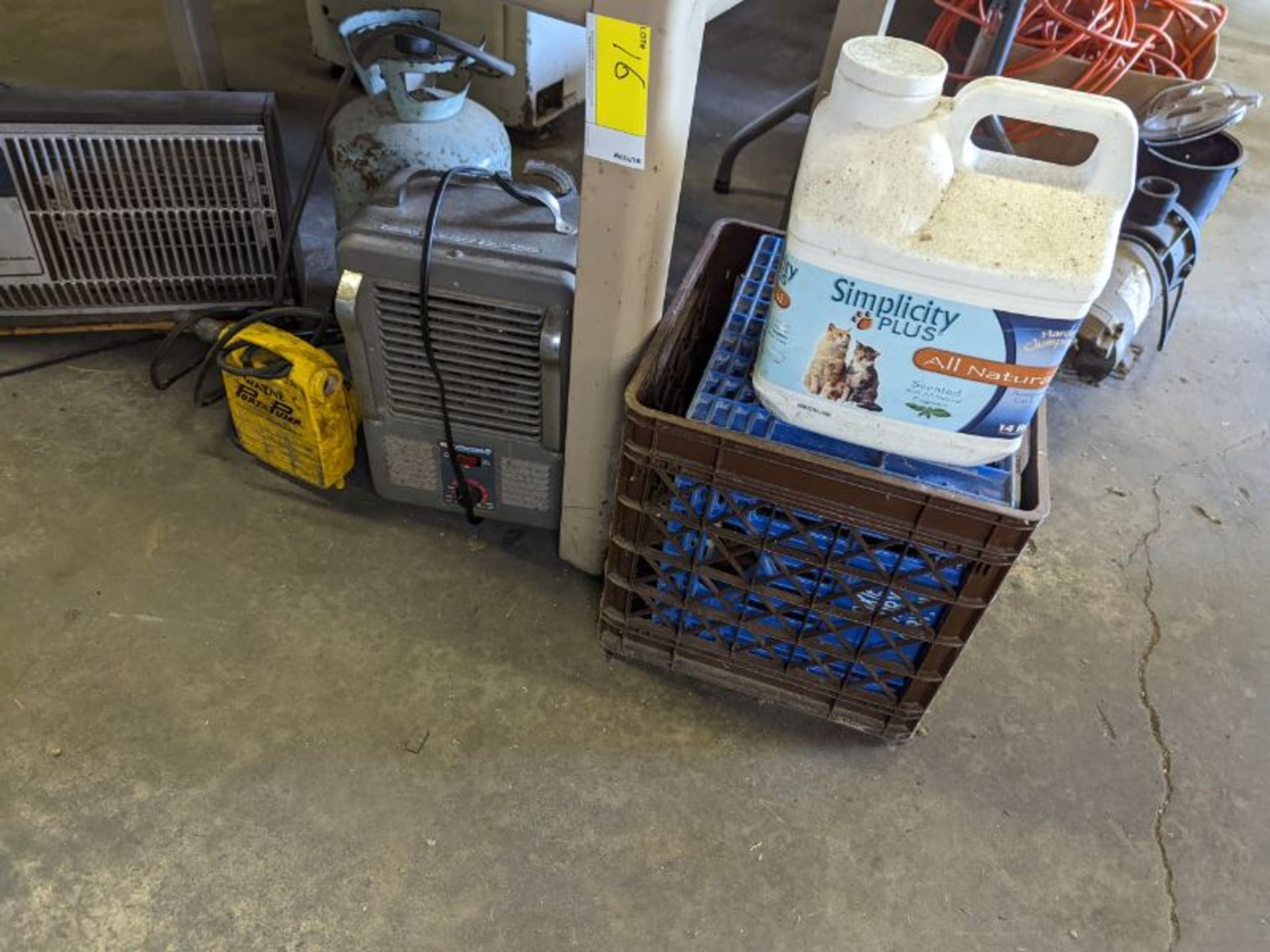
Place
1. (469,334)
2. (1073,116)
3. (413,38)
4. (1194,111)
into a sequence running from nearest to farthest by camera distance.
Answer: (1073,116) → (469,334) → (413,38) → (1194,111)

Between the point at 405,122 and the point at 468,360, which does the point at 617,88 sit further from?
the point at 405,122

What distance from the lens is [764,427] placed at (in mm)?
1159

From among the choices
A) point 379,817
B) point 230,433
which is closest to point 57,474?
point 230,433

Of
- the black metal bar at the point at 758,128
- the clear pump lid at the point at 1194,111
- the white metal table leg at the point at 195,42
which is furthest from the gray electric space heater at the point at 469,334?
the clear pump lid at the point at 1194,111

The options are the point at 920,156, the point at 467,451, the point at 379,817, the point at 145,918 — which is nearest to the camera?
the point at 920,156

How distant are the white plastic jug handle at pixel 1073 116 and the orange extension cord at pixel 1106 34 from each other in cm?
149

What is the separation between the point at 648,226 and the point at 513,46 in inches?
59.6

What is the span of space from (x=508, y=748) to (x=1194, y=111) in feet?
6.63

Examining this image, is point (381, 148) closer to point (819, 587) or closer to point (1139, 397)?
point (819, 587)

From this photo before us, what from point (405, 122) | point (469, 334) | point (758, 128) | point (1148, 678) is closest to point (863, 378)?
point (469, 334)

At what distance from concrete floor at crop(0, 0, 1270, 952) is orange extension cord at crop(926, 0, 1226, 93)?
131cm

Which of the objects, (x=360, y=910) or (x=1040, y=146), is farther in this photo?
(x=1040, y=146)

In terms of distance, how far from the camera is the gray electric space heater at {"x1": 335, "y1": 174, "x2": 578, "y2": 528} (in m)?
1.26

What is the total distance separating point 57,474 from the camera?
159cm
